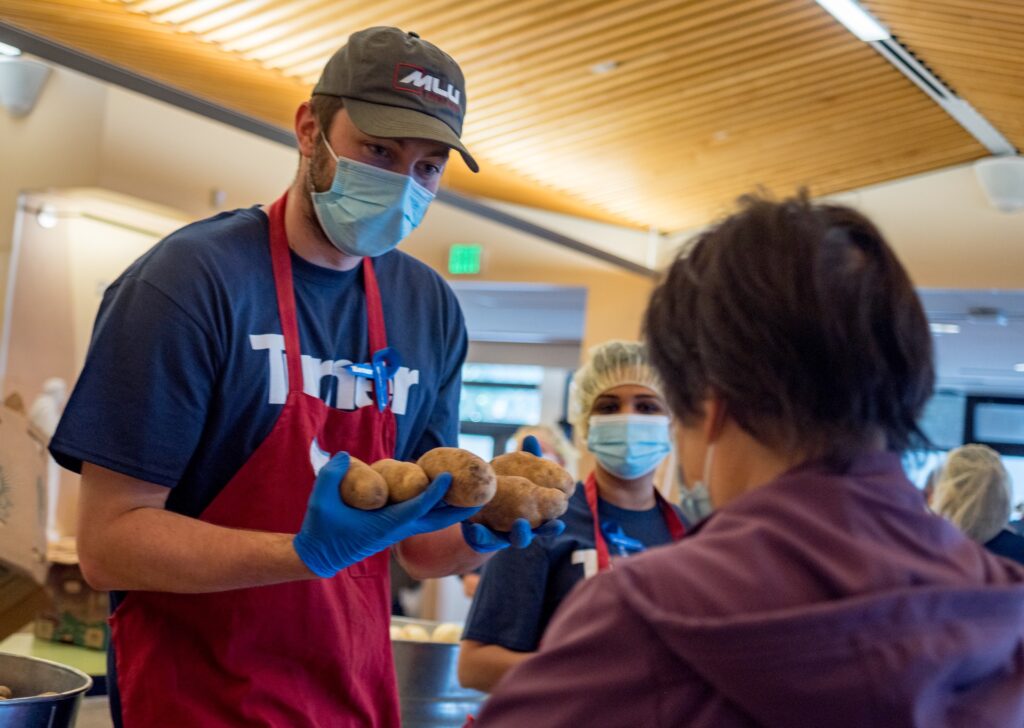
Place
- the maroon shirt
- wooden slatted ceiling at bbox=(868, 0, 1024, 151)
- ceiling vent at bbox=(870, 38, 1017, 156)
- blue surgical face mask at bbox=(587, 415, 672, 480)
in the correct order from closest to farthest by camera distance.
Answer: the maroon shirt
blue surgical face mask at bbox=(587, 415, 672, 480)
wooden slatted ceiling at bbox=(868, 0, 1024, 151)
ceiling vent at bbox=(870, 38, 1017, 156)

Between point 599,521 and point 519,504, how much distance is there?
3.78 feet

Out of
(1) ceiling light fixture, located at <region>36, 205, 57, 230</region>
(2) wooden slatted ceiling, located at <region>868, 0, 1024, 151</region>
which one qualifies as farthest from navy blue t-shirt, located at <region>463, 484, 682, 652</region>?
(1) ceiling light fixture, located at <region>36, 205, 57, 230</region>

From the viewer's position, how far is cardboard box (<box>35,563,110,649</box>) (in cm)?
348

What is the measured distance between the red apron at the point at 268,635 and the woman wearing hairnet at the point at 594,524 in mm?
628

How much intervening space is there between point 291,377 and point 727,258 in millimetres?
786

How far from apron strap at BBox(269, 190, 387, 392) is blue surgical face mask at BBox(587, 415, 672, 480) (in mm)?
1207

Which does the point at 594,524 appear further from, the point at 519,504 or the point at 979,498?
the point at 979,498

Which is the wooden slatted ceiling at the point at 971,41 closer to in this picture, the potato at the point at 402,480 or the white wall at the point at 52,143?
the white wall at the point at 52,143

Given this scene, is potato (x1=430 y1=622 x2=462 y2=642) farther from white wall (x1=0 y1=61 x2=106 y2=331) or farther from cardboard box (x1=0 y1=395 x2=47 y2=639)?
white wall (x1=0 y1=61 x2=106 y2=331)

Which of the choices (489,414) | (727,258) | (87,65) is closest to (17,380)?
(87,65)

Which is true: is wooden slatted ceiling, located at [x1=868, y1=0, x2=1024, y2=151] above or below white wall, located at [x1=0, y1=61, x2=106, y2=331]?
above

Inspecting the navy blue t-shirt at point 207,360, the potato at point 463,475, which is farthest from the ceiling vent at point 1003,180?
the potato at point 463,475

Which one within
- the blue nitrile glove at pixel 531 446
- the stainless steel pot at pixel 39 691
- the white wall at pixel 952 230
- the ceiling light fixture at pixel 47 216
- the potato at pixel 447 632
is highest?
the white wall at pixel 952 230

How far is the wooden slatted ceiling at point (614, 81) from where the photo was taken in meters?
4.59
